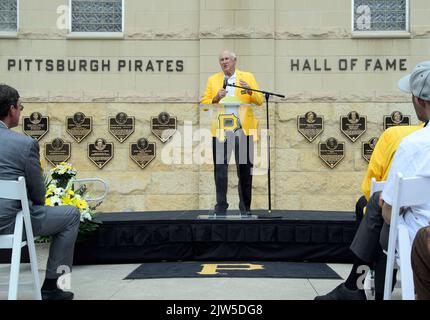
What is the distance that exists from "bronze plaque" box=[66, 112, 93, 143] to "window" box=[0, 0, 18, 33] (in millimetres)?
1760

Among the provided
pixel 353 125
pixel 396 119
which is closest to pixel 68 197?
pixel 353 125

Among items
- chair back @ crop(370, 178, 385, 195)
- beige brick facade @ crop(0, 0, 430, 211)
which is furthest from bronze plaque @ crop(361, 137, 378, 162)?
chair back @ crop(370, 178, 385, 195)

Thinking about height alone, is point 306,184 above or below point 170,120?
below

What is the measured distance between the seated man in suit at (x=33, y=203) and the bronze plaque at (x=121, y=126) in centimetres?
504

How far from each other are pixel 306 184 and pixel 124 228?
3952mm

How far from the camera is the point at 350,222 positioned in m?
5.44

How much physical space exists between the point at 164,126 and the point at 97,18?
6.72 ft

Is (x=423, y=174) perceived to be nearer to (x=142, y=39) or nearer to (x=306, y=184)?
(x=306, y=184)

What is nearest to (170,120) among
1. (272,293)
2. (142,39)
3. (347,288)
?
(142,39)

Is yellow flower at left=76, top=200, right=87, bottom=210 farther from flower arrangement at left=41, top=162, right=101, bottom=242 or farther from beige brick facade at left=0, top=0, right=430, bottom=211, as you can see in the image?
beige brick facade at left=0, top=0, right=430, bottom=211

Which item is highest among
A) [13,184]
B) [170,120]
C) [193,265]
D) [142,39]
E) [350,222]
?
[142,39]

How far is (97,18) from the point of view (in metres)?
9.07

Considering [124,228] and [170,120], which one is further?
[170,120]

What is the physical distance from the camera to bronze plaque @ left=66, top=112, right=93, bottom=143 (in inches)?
346
